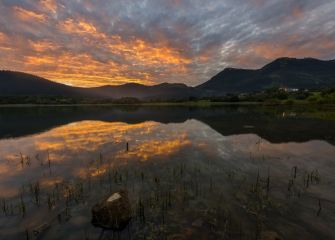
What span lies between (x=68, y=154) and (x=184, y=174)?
17881mm

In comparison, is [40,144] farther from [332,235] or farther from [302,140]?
[302,140]

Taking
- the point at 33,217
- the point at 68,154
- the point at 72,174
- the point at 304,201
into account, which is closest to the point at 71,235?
the point at 33,217

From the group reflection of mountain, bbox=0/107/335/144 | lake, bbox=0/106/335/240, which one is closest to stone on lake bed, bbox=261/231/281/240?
lake, bbox=0/106/335/240

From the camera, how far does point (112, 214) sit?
12500 millimetres

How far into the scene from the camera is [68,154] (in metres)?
30.5

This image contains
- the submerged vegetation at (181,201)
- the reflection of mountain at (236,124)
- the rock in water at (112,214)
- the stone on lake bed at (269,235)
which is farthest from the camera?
the reflection of mountain at (236,124)

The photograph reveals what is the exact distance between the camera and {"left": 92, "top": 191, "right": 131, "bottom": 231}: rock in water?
12384 millimetres

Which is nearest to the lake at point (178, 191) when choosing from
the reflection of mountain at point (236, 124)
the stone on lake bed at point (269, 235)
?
the stone on lake bed at point (269, 235)

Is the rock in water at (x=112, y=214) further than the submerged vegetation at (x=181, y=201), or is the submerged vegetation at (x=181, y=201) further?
the rock in water at (x=112, y=214)

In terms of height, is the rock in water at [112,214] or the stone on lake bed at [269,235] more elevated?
the rock in water at [112,214]

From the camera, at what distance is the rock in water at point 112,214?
40.6ft

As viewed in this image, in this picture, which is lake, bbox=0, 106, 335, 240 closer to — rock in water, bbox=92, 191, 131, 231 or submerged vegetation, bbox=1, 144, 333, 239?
submerged vegetation, bbox=1, 144, 333, 239

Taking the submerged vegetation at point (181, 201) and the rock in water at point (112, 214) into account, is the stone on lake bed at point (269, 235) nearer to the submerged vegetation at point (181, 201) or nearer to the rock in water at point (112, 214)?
the submerged vegetation at point (181, 201)

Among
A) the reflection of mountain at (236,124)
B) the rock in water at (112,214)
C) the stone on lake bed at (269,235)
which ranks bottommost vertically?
the reflection of mountain at (236,124)
